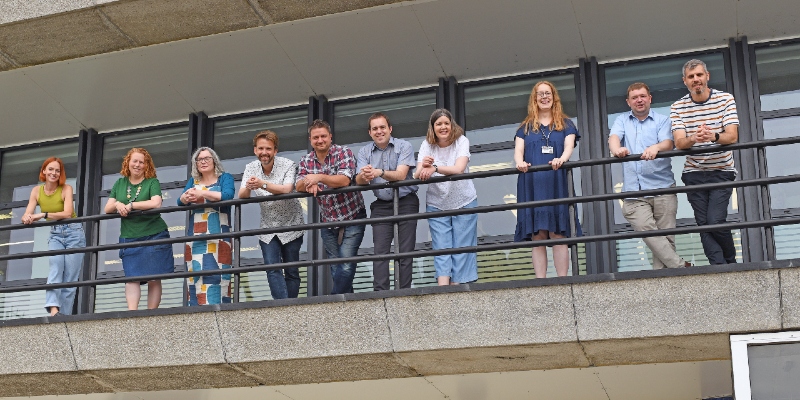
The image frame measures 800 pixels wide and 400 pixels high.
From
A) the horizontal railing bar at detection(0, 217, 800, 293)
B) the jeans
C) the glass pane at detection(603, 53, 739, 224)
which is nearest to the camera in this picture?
the horizontal railing bar at detection(0, 217, 800, 293)

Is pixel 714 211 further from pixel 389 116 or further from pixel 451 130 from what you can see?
pixel 389 116

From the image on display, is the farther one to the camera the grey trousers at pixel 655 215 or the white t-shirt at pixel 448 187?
the white t-shirt at pixel 448 187

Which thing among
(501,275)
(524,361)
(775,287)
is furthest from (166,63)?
(775,287)

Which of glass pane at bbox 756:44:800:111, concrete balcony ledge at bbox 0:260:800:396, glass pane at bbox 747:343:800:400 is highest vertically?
glass pane at bbox 756:44:800:111

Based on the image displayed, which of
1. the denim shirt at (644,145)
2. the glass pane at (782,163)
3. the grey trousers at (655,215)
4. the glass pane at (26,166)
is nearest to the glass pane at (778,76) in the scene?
the glass pane at (782,163)

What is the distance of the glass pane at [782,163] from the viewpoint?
1062 cm

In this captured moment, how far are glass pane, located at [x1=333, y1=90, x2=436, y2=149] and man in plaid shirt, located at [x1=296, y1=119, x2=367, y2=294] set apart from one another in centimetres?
249

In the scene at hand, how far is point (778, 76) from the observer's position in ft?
36.8

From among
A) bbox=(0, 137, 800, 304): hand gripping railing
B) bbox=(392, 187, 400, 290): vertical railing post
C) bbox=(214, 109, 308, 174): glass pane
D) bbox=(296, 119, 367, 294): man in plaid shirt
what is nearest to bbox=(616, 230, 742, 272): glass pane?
bbox=(0, 137, 800, 304): hand gripping railing

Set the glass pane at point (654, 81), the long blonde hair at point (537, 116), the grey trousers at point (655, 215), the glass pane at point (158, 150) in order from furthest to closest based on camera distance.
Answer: the glass pane at point (158, 150)
the glass pane at point (654, 81)
the long blonde hair at point (537, 116)
the grey trousers at point (655, 215)

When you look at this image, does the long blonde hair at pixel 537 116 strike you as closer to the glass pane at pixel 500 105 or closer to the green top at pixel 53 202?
the glass pane at pixel 500 105

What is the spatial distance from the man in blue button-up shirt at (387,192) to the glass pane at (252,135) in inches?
115

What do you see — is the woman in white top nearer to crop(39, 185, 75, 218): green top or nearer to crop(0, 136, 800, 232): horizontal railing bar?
crop(0, 136, 800, 232): horizontal railing bar

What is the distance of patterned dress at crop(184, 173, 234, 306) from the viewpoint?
32.1 ft
